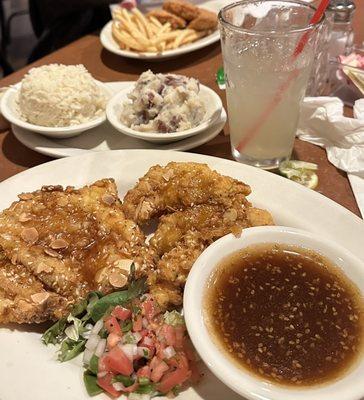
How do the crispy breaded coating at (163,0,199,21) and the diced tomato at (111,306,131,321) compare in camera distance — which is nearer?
the diced tomato at (111,306,131,321)

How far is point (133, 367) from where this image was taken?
1568 millimetres

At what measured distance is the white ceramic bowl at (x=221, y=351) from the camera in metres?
1.32

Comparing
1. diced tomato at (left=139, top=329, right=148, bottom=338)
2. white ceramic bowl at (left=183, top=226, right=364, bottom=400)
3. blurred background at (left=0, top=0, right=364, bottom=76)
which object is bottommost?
blurred background at (left=0, top=0, right=364, bottom=76)

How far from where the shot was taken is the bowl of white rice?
2607 mm

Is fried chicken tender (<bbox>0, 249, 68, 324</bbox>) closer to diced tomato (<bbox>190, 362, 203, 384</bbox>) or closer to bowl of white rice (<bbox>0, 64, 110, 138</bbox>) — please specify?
diced tomato (<bbox>190, 362, 203, 384</bbox>)

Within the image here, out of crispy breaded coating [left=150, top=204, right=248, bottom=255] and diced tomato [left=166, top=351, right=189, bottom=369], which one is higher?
crispy breaded coating [left=150, top=204, right=248, bottom=255]

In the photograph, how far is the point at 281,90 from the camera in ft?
7.55

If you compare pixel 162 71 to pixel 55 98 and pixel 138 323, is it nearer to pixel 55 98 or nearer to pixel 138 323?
pixel 55 98

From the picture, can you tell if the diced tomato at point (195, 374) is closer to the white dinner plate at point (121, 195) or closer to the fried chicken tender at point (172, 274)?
the white dinner plate at point (121, 195)

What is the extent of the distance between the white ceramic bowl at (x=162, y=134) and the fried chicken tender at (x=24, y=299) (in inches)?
40.5

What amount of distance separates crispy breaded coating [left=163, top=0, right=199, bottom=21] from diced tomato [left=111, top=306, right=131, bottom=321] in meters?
2.79

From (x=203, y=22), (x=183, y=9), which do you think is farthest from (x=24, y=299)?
(x=183, y=9)

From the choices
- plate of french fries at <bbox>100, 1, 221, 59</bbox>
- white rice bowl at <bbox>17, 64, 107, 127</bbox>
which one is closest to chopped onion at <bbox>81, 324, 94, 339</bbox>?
white rice bowl at <bbox>17, 64, 107, 127</bbox>

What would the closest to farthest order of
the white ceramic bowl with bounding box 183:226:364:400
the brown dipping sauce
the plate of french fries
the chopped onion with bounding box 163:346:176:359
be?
the white ceramic bowl with bounding box 183:226:364:400 < the brown dipping sauce < the chopped onion with bounding box 163:346:176:359 < the plate of french fries
